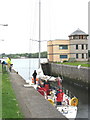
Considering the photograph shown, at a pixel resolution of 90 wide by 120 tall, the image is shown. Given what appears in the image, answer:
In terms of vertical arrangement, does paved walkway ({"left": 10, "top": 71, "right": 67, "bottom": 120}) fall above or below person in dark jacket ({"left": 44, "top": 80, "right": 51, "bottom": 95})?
above

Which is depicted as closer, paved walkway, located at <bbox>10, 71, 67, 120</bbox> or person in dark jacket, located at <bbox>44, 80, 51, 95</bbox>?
paved walkway, located at <bbox>10, 71, 67, 120</bbox>

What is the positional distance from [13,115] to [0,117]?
2.16ft

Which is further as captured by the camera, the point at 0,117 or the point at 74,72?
the point at 74,72

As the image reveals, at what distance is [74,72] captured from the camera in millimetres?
39906

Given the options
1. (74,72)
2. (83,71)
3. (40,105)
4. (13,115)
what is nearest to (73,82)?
(74,72)

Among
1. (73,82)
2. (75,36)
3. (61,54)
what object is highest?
(75,36)

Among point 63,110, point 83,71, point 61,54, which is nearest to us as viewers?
point 63,110

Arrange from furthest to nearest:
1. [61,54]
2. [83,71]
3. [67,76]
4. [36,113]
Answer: [61,54] < [67,76] < [83,71] < [36,113]

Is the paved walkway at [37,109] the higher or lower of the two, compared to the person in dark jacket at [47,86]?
higher

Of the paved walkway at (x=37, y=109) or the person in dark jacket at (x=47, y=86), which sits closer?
the paved walkway at (x=37, y=109)

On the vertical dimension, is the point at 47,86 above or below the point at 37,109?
below

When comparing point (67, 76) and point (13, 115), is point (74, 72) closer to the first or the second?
point (67, 76)

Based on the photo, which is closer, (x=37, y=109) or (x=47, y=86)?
(x=37, y=109)

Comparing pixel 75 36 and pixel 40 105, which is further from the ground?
pixel 75 36
